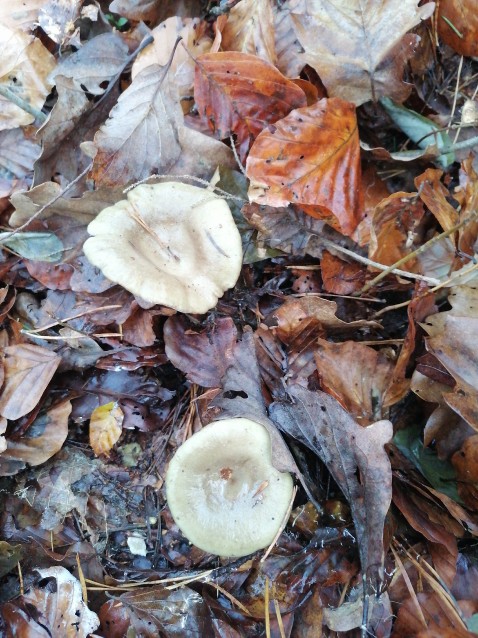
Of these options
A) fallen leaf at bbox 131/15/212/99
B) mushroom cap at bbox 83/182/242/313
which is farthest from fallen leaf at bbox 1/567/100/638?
fallen leaf at bbox 131/15/212/99

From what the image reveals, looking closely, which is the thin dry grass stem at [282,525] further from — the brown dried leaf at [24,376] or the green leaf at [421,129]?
the green leaf at [421,129]

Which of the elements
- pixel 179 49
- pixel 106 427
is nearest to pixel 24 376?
pixel 106 427

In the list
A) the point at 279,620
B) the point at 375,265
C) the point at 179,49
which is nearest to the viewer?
the point at 279,620

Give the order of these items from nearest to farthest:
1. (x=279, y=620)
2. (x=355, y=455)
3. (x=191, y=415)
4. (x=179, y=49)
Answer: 1. (x=355, y=455)
2. (x=279, y=620)
3. (x=191, y=415)
4. (x=179, y=49)

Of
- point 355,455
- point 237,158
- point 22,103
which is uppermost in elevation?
point 22,103

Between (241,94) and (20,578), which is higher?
(241,94)

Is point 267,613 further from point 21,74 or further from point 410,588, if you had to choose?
point 21,74

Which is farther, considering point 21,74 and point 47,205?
point 21,74

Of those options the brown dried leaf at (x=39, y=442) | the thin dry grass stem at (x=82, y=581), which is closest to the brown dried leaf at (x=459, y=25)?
the brown dried leaf at (x=39, y=442)
